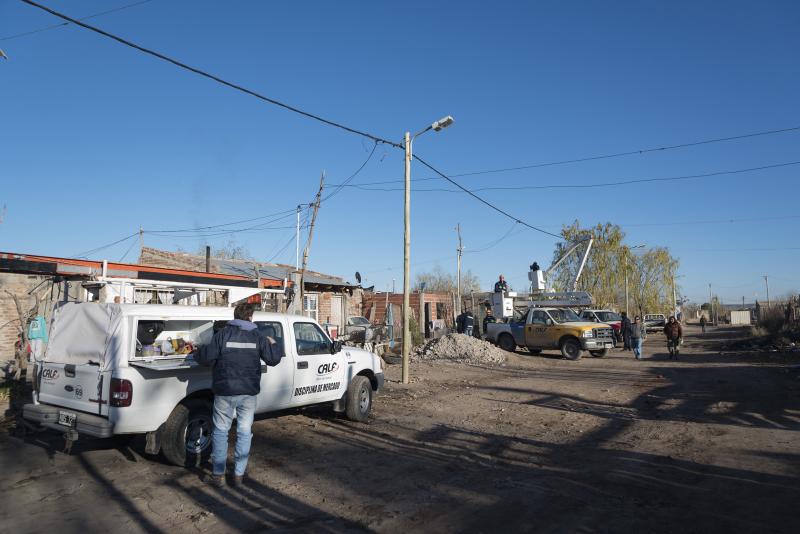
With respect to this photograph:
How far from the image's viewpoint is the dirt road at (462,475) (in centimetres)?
486

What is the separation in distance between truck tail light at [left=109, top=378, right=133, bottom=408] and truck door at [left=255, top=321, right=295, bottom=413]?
68.6 inches

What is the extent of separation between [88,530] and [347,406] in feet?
15.6

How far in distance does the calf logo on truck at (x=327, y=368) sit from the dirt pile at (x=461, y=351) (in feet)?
38.9

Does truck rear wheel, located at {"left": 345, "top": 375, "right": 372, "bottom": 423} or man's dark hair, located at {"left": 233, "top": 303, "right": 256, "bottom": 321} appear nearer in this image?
man's dark hair, located at {"left": 233, "top": 303, "right": 256, "bottom": 321}

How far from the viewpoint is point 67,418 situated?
20.1ft

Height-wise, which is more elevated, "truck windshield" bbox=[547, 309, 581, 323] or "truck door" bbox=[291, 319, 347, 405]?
"truck windshield" bbox=[547, 309, 581, 323]

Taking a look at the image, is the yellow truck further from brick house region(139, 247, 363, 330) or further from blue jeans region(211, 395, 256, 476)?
blue jeans region(211, 395, 256, 476)

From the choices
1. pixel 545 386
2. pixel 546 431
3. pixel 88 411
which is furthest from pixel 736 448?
pixel 88 411

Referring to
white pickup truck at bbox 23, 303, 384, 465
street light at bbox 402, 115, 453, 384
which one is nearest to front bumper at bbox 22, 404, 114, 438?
white pickup truck at bbox 23, 303, 384, 465

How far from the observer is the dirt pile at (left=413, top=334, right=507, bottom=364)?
2028 cm

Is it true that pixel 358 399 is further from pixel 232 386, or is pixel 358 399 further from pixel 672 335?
pixel 672 335

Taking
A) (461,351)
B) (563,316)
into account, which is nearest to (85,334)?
(461,351)

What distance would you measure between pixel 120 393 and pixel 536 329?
18914 mm

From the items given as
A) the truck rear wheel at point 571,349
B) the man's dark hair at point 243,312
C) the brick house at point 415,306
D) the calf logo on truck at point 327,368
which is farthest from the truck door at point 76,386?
the brick house at point 415,306
